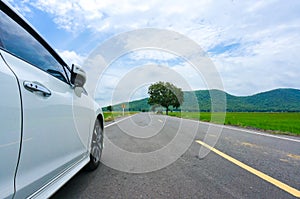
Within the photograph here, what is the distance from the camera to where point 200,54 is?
6.22m

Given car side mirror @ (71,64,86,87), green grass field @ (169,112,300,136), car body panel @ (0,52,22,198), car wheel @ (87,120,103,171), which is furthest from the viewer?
green grass field @ (169,112,300,136)

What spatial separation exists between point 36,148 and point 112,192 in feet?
3.88

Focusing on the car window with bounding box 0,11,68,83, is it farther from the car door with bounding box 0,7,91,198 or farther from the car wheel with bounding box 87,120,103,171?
the car wheel with bounding box 87,120,103,171

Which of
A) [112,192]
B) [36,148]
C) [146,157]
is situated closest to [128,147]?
[146,157]

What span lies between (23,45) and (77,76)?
85cm

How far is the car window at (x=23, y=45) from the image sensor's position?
158 centimetres

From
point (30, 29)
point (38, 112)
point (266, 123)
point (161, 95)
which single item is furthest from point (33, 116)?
point (161, 95)

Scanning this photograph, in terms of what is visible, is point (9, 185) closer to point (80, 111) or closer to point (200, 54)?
point (80, 111)

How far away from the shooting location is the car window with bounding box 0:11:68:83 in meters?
1.58

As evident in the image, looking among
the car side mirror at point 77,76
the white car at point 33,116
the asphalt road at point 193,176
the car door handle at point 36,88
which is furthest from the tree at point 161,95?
the car door handle at point 36,88

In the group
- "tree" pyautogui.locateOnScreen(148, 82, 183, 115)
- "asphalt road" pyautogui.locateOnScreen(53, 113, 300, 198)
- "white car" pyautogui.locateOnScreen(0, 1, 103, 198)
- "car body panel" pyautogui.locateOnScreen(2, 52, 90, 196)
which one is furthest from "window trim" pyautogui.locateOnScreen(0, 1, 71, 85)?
"tree" pyautogui.locateOnScreen(148, 82, 183, 115)

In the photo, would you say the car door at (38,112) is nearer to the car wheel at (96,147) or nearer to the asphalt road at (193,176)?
the asphalt road at (193,176)

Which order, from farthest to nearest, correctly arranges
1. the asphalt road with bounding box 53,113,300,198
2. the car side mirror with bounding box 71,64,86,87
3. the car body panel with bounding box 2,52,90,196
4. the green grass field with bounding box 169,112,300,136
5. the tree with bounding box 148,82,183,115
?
the tree with bounding box 148,82,183,115 < the green grass field with bounding box 169,112,300,136 < the car side mirror with bounding box 71,64,86,87 < the asphalt road with bounding box 53,113,300,198 < the car body panel with bounding box 2,52,90,196

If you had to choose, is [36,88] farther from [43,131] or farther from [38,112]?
[43,131]
